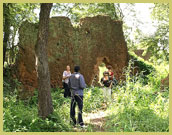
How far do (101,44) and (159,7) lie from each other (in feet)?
28.3

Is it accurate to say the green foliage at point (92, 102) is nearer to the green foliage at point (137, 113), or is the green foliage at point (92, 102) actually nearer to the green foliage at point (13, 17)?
the green foliage at point (137, 113)

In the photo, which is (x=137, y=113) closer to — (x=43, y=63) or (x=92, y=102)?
(x=92, y=102)

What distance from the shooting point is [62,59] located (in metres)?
12.3

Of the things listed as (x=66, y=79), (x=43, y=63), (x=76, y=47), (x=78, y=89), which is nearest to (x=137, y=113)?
(x=78, y=89)

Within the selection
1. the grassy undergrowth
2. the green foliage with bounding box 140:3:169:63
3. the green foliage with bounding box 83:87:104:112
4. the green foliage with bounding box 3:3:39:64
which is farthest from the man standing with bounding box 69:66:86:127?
the green foliage with bounding box 140:3:169:63

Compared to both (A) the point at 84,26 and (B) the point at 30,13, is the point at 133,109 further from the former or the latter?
(B) the point at 30,13

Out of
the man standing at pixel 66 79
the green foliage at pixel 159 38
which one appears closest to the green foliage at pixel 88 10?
the green foliage at pixel 159 38

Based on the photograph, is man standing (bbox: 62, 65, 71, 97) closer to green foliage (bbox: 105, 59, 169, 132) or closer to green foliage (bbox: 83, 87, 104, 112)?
green foliage (bbox: 83, 87, 104, 112)

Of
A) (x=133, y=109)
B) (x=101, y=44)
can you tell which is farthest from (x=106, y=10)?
(x=133, y=109)

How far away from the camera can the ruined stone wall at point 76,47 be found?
11680 millimetres

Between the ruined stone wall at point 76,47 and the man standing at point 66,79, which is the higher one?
the ruined stone wall at point 76,47

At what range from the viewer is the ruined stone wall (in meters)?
11.7

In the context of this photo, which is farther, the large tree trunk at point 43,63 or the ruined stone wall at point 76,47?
the ruined stone wall at point 76,47

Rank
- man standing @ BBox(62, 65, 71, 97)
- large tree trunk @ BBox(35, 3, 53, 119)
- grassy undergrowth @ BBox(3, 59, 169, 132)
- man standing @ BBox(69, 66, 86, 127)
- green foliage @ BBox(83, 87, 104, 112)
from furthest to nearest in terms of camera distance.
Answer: man standing @ BBox(62, 65, 71, 97) < green foliage @ BBox(83, 87, 104, 112) < large tree trunk @ BBox(35, 3, 53, 119) < man standing @ BBox(69, 66, 86, 127) < grassy undergrowth @ BBox(3, 59, 169, 132)
